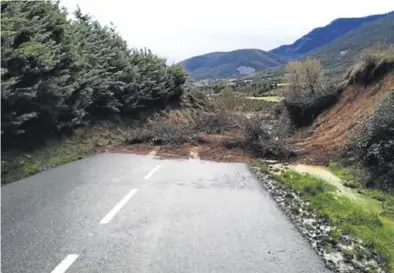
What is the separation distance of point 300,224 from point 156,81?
81.7 ft

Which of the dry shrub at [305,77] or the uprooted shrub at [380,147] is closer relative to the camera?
the uprooted shrub at [380,147]

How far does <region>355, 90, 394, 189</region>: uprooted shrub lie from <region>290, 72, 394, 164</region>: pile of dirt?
2.74 metres

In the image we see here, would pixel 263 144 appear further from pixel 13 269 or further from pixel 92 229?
pixel 13 269

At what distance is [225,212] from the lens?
27.7 ft

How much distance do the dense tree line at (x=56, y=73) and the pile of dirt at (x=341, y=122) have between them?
362 inches

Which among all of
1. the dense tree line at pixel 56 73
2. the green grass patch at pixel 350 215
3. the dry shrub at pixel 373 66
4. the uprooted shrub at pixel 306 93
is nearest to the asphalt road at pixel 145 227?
the green grass patch at pixel 350 215

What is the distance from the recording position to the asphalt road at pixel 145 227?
18.4ft

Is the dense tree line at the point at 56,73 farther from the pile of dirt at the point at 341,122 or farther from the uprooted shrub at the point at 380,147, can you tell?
the uprooted shrub at the point at 380,147

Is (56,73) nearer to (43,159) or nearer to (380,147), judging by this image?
(43,159)

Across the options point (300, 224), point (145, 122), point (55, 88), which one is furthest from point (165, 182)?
point (145, 122)

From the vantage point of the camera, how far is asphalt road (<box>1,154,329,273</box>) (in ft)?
18.4

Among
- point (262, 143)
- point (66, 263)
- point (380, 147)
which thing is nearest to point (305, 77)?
point (262, 143)

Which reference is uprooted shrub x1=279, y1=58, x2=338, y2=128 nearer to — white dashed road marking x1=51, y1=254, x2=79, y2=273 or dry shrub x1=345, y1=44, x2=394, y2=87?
dry shrub x1=345, y1=44, x2=394, y2=87

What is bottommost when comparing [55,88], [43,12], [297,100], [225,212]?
[297,100]
